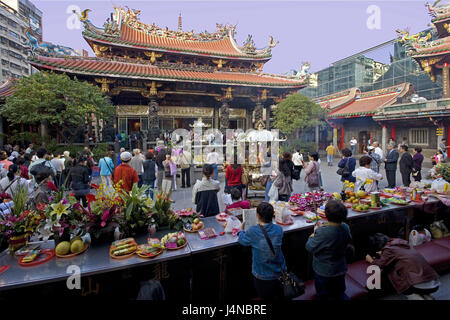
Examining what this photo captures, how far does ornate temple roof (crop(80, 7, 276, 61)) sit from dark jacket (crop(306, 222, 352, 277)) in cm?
1483

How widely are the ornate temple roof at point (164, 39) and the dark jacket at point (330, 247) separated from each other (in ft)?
48.7

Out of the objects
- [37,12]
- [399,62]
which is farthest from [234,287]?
[37,12]

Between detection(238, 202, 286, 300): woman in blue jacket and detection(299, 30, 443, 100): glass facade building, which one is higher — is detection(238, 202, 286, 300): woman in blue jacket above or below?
below

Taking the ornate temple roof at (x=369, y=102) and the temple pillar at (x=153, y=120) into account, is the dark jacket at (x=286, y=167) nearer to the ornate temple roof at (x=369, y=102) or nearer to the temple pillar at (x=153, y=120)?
the temple pillar at (x=153, y=120)

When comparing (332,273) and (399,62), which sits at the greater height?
(399,62)

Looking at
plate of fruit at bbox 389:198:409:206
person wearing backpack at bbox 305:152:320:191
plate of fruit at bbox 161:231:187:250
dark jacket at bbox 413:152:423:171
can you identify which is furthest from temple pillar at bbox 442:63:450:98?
plate of fruit at bbox 161:231:187:250

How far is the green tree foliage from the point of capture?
15683 millimetres

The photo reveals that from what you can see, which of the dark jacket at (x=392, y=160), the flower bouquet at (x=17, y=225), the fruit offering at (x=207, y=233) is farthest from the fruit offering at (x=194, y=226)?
the dark jacket at (x=392, y=160)

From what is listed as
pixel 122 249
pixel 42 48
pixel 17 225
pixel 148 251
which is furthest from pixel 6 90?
pixel 148 251

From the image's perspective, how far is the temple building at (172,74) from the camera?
12.8 metres

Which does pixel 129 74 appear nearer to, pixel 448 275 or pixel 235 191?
pixel 235 191

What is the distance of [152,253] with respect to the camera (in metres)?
2.38

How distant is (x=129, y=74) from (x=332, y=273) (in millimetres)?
12936

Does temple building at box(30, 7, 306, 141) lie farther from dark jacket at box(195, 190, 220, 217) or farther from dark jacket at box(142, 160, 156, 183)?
dark jacket at box(195, 190, 220, 217)
